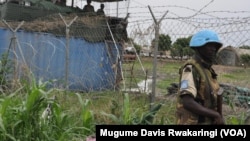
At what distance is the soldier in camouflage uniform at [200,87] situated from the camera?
11.4ft

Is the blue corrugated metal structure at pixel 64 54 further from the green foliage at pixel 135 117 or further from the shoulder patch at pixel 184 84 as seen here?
the shoulder patch at pixel 184 84

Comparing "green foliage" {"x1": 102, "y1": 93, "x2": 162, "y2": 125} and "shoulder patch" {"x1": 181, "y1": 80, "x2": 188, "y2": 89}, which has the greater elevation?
"shoulder patch" {"x1": 181, "y1": 80, "x2": 188, "y2": 89}

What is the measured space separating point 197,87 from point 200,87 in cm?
3

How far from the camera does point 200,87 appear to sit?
356 cm

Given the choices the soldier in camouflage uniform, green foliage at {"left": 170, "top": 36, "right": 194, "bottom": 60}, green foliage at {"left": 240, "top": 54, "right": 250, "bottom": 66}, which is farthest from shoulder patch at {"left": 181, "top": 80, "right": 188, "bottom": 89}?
green foliage at {"left": 240, "top": 54, "right": 250, "bottom": 66}

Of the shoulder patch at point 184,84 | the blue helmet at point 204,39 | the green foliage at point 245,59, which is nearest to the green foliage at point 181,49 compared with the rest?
the green foliage at point 245,59

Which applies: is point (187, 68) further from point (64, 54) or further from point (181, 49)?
point (64, 54)

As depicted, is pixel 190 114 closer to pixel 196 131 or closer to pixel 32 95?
pixel 196 131

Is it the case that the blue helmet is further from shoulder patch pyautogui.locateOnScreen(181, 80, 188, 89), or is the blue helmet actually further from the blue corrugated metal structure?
the blue corrugated metal structure

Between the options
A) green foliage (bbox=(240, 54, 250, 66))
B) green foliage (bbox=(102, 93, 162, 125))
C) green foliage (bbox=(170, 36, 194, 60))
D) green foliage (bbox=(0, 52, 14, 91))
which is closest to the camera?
green foliage (bbox=(102, 93, 162, 125))

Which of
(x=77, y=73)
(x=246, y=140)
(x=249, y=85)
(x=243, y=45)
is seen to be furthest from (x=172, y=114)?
(x=77, y=73)

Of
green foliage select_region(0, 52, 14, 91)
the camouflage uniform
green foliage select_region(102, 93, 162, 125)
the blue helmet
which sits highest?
green foliage select_region(0, 52, 14, 91)

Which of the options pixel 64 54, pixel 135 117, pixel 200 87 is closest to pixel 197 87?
pixel 200 87

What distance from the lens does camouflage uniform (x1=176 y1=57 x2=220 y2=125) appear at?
3.51 m
